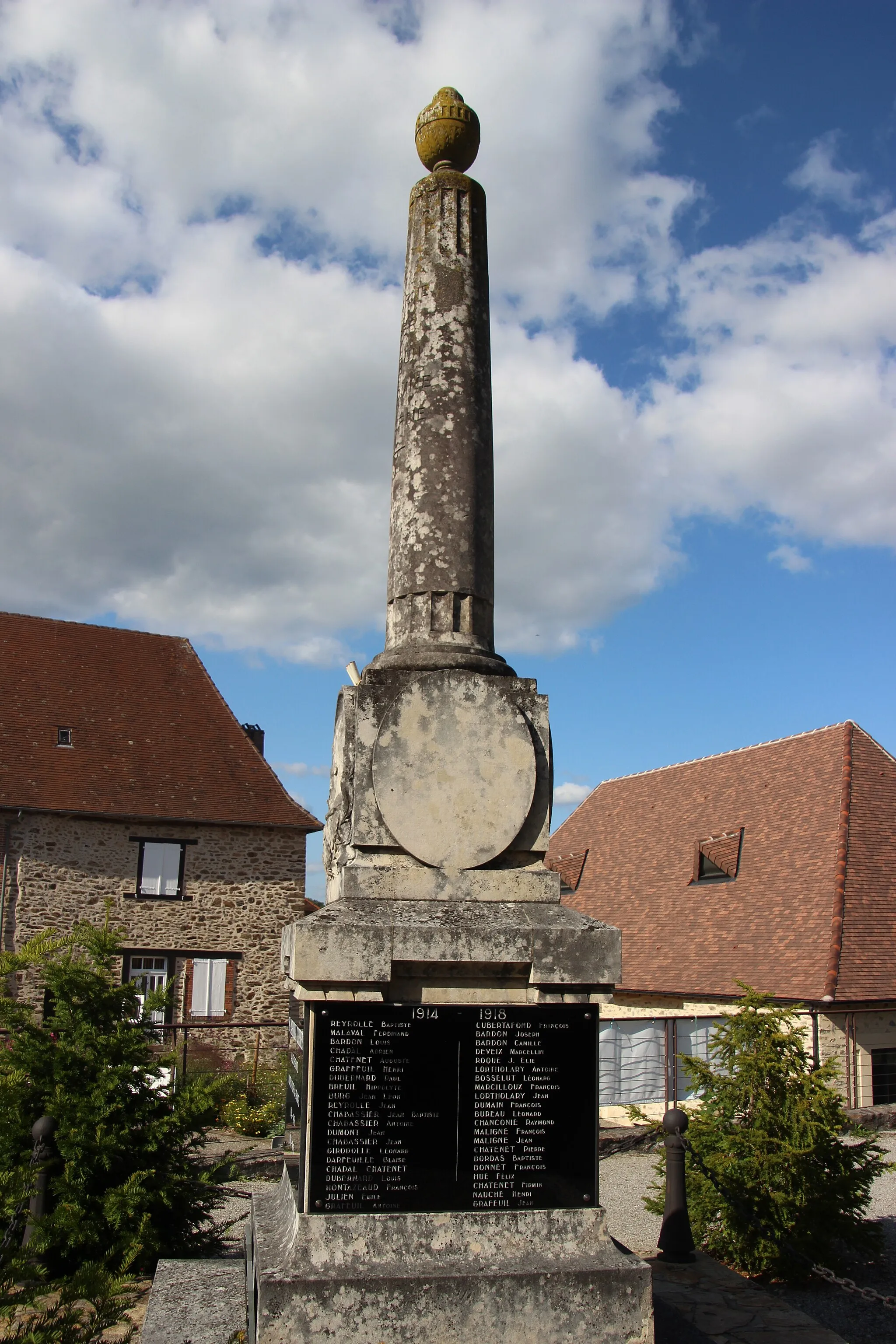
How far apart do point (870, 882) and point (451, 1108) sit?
14056 mm

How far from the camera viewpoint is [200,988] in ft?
64.6

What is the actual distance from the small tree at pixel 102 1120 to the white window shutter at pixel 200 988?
1404 centimetres

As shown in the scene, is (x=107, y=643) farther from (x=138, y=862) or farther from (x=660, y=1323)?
Result: (x=660, y=1323)

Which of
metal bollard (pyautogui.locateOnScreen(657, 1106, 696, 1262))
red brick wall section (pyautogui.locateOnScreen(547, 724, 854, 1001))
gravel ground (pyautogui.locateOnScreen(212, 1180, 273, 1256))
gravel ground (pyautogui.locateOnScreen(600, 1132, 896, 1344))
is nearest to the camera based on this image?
metal bollard (pyautogui.locateOnScreen(657, 1106, 696, 1262))

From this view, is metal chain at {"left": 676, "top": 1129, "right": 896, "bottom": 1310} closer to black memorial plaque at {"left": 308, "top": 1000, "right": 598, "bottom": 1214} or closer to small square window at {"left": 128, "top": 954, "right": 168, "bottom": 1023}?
black memorial plaque at {"left": 308, "top": 1000, "right": 598, "bottom": 1214}

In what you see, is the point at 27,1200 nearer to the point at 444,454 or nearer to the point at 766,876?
the point at 444,454

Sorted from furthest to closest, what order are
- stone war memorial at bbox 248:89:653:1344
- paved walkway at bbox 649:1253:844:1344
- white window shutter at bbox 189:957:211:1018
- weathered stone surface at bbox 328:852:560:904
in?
white window shutter at bbox 189:957:211:1018, paved walkway at bbox 649:1253:844:1344, weathered stone surface at bbox 328:852:560:904, stone war memorial at bbox 248:89:653:1344

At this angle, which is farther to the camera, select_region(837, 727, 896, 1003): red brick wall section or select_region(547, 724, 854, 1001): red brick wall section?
select_region(547, 724, 854, 1001): red brick wall section

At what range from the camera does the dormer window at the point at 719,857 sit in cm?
1842

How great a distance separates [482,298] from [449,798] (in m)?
2.41

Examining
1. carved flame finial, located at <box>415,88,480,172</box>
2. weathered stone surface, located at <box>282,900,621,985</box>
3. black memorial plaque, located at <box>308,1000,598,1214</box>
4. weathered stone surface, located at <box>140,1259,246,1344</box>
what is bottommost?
weathered stone surface, located at <box>140,1259,246,1344</box>

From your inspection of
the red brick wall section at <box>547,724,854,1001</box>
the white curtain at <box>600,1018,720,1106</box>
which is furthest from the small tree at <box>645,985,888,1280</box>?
the red brick wall section at <box>547,724,854,1001</box>

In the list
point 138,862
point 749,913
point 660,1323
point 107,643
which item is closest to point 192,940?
point 138,862

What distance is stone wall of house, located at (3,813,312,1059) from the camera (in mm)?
18766
